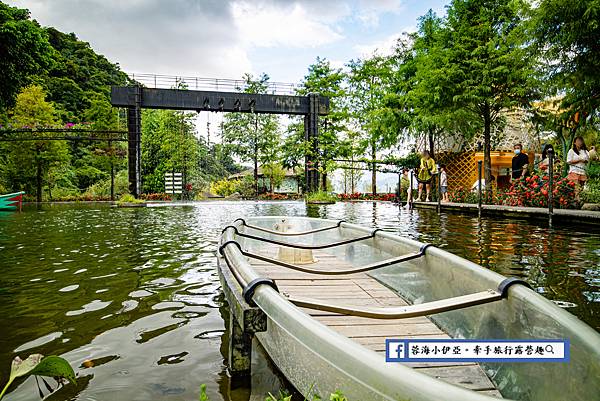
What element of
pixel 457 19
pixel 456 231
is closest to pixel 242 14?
pixel 457 19

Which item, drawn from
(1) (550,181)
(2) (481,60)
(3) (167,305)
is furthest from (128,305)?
(2) (481,60)

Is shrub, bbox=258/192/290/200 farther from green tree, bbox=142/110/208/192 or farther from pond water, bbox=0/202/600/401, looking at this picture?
pond water, bbox=0/202/600/401

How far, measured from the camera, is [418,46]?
727 inches

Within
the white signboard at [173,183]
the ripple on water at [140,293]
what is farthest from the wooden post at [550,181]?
the white signboard at [173,183]

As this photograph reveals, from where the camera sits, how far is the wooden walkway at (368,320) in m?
1.88

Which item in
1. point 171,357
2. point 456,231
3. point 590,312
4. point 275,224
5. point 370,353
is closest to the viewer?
point 370,353

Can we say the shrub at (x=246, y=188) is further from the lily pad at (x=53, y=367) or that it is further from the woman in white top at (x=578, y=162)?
the lily pad at (x=53, y=367)

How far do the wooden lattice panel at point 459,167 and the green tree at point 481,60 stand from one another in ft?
24.1

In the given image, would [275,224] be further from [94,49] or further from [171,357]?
[94,49]

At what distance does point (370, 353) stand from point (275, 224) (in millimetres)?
4640

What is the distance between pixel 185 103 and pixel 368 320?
22.1 meters

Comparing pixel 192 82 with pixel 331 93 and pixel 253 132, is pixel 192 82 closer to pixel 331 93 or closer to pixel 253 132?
pixel 331 93

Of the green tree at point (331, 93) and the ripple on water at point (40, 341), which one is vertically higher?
the green tree at point (331, 93)

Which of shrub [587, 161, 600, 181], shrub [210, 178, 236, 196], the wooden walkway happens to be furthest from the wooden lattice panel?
shrub [210, 178, 236, 196]
